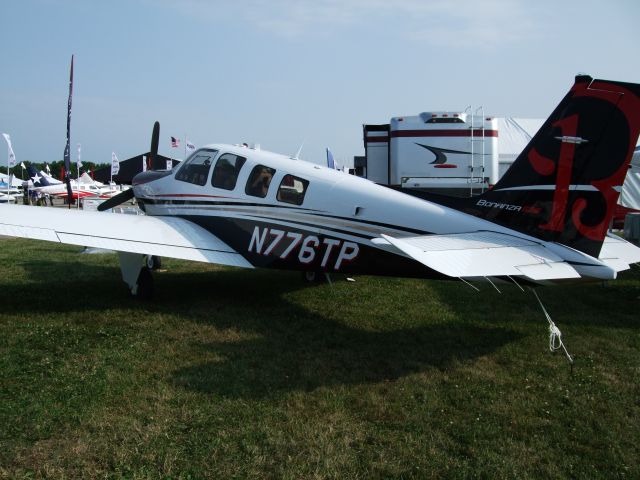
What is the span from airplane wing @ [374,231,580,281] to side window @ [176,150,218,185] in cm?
447

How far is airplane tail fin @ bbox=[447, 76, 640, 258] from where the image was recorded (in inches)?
205

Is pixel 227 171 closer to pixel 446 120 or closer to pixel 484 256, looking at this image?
pixel 484 256

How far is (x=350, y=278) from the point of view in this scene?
9.59 metres

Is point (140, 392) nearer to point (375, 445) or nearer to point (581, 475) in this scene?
point (375, 445)

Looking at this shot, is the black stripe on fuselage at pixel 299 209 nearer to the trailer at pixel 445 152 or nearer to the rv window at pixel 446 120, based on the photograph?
the trailer at pixel 445 152

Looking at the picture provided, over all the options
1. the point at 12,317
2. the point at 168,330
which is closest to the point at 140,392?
the point at 168,330

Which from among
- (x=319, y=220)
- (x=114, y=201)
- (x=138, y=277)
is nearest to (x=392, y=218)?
(x=319, y=220)

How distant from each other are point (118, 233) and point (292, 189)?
2532 millimetres

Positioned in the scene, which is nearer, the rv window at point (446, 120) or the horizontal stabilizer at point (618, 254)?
the horizontal stabilizer at point (618, 254)

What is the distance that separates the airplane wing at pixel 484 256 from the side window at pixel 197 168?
176 inches

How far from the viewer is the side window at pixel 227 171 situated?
299 inches

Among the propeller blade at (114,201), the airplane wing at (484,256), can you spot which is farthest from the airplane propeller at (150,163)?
the airplane wing at (484,256)

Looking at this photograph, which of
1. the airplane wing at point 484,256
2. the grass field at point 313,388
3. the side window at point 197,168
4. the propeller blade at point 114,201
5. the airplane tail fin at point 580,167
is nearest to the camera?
the grass field at point 313,388

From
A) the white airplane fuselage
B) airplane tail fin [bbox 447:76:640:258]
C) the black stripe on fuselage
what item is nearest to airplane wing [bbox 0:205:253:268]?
the white airplane fuselage
